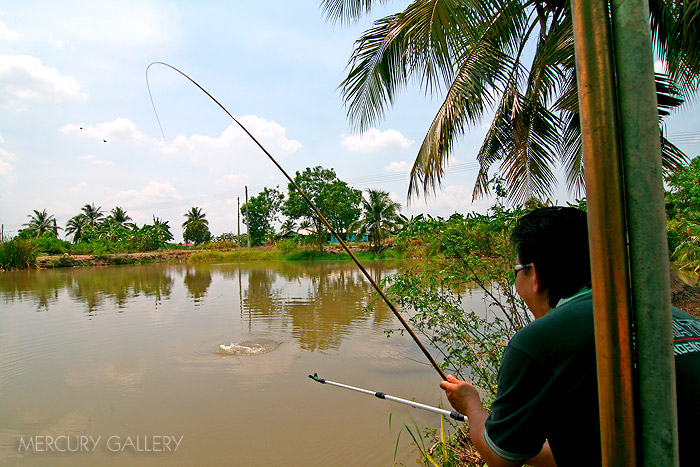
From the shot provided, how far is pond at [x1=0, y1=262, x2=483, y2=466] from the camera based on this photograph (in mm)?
3660

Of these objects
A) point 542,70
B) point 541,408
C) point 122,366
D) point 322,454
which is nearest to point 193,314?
point 122,366

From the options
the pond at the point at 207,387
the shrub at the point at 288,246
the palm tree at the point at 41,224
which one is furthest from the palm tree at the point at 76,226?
the pond at the point at 207,387

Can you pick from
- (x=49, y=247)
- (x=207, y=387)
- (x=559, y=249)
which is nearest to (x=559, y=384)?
(x=559, y=249)

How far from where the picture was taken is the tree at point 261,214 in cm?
3941

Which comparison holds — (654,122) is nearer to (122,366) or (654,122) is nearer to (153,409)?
(153,409)

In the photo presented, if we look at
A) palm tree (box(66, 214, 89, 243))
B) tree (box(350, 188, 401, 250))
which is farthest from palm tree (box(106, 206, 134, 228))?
tree (box(350, 188, 401, 250))

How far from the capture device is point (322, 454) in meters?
3.51

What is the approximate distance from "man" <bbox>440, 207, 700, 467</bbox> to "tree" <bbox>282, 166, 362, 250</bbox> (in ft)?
99.1

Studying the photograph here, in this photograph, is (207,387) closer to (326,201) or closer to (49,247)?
(326,201)

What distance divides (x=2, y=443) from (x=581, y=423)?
5224 millimetres

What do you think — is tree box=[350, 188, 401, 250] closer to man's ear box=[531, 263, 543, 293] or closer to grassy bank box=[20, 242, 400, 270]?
grassy bank box=[20, 242, 400, 270]

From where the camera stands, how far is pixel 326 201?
32.0m

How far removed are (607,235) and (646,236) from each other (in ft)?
0.14

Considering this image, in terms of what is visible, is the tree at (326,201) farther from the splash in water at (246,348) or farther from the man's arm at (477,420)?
the man's arm at (477,420)
